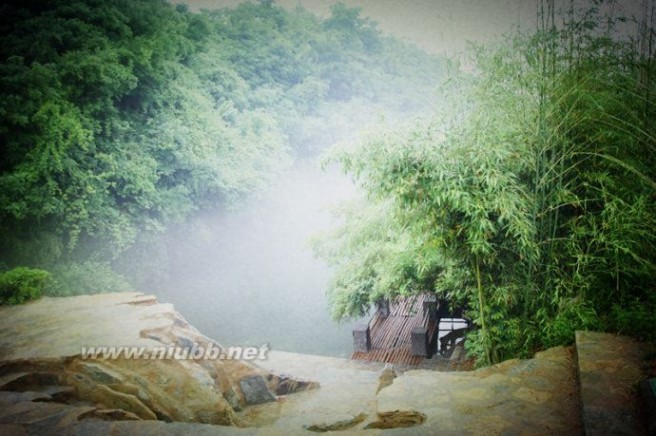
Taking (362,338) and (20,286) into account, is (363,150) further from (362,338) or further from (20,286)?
(362,338)

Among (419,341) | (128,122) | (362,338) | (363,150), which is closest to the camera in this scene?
(363,150)

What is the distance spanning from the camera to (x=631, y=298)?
333 cm

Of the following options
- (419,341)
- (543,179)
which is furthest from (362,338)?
(543,179)

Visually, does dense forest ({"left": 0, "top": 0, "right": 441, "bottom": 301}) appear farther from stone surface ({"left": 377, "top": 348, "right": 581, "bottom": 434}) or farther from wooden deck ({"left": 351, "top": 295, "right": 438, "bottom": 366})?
wooden deck ({"left": 351, "top": 295, "right": 438, "bottom": 366})

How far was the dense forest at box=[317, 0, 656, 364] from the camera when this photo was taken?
3219 mm

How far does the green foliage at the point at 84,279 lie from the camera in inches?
288

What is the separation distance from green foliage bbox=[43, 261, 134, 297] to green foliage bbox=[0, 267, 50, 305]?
1.71 m

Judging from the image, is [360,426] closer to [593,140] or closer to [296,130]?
[593,140]

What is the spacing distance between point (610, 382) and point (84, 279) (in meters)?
8.75

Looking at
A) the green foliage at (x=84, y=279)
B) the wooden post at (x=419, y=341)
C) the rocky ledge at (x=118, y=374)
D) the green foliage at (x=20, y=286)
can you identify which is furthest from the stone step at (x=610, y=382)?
the green foliage at (x=84, y=279)

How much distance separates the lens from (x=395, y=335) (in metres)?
9.16

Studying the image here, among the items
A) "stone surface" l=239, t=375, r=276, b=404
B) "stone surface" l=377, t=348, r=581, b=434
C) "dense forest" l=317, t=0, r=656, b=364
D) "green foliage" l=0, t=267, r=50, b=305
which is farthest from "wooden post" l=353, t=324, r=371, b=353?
"green foliage" l=0, t=267, r=50, b=305

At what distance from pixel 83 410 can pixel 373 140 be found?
3.22 meters

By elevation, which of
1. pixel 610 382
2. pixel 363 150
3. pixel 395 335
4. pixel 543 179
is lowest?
pixel 395 335
